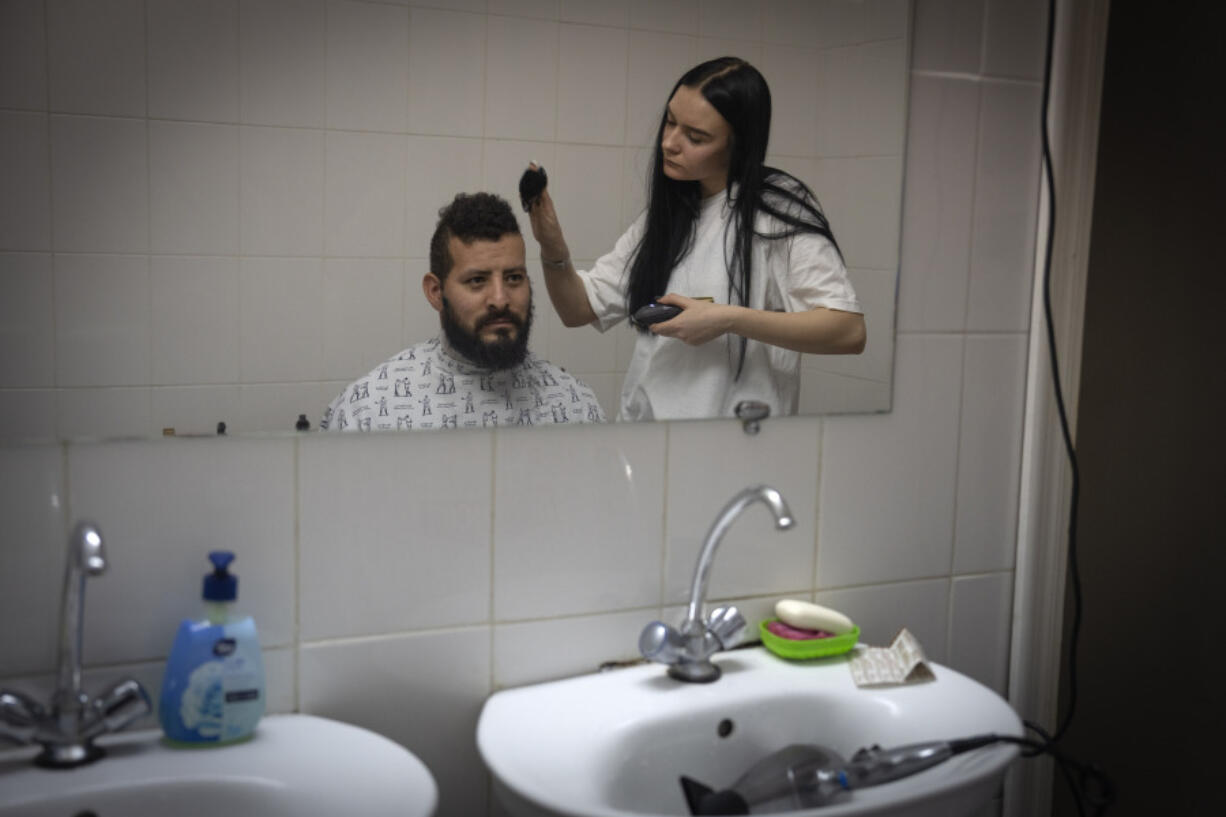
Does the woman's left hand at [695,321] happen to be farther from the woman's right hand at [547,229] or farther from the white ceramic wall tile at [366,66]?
the white ceramic wall tile at [366,66]

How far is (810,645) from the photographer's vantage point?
1329mm

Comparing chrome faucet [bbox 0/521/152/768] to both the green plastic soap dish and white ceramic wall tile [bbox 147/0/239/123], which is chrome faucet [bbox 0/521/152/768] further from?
the green plastic soap dish

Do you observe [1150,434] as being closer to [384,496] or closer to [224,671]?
[384,496]

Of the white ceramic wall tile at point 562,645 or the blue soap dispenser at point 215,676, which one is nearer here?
the blue soap dispenser at point 215,676

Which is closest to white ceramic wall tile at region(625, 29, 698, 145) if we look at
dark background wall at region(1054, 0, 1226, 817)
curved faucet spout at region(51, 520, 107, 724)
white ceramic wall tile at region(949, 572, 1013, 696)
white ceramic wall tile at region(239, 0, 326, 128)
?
white ceramic wall tile at region(239, 0, 326, 128)

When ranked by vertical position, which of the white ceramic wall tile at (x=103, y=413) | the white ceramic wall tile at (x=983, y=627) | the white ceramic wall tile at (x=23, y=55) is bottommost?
the white ceramic wall tile at (x=983, y=627)

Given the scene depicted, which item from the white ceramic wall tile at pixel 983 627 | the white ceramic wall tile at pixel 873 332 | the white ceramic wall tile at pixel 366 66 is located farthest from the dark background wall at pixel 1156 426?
the white ceramic wall tile at pixel 366 66

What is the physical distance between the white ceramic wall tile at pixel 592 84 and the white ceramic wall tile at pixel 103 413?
0.50m

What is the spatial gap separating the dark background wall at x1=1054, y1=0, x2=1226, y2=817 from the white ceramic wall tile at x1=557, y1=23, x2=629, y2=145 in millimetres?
1069

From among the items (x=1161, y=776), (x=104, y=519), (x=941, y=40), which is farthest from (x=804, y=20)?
(x=1161, y=776)

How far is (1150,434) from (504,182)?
130 centimetres

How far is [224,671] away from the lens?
105cm

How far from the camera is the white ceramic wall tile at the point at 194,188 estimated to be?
103 cm

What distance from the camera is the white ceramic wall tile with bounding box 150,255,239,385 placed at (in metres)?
1.04
